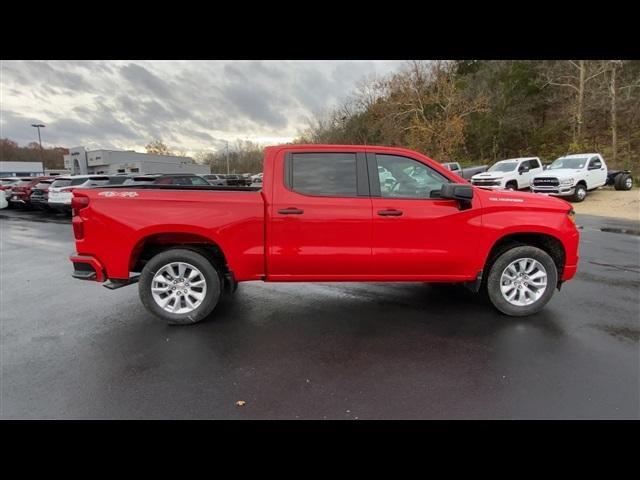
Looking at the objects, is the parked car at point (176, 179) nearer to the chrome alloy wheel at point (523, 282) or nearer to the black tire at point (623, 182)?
the chrome alloy wheel at point (523, 282)

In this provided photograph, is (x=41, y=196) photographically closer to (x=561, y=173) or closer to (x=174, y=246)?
(x=174, y=246)

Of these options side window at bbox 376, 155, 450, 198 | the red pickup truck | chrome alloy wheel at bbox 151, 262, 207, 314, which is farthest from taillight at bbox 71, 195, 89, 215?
side window at bbox 376, 155, 450, 198

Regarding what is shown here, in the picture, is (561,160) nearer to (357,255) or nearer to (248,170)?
(357,255)

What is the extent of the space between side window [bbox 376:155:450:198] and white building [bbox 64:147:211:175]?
174 feet

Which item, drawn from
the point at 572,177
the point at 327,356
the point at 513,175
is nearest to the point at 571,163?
the point at 572,177

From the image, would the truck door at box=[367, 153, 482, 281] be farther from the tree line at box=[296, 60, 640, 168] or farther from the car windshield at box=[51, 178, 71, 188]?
the tree line at box=[296, 60, 640, 168]

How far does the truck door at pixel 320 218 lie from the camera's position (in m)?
3.77

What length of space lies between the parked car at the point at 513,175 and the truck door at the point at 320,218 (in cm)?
1510

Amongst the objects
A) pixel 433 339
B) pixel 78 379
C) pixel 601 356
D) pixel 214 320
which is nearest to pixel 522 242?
pixel 601 356

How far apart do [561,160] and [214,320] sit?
18.8 meters

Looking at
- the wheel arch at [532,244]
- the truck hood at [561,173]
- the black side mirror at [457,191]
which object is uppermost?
the truck hood at [561,173]

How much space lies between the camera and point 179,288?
3.89 m

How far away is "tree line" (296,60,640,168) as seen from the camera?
2470cm

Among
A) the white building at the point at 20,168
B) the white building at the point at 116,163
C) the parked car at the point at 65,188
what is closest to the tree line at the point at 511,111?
the parked car at the point at 65,188
